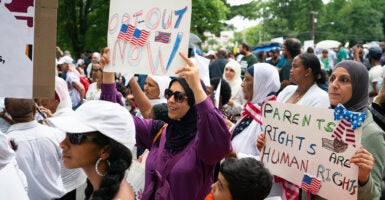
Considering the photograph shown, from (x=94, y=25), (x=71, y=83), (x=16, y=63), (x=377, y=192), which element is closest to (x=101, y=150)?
(x=16, y=63)

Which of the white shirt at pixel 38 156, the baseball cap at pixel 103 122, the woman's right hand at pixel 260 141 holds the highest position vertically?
the baseball cap at pixel 103 122

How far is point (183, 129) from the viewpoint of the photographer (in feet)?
12.0

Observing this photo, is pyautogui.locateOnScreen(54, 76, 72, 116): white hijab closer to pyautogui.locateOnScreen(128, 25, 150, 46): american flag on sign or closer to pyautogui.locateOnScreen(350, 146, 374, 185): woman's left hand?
pyautogui.locateOnScreen(128, 25, 150, 46): american flag on sign

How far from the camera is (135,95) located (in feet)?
16.0

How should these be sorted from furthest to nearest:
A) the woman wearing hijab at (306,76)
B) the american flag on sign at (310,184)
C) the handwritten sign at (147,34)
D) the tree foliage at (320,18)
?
the tree foliage at (320,18), the woman wearing hijab at (306,76), the handwritten sign at (147,34), the american flag on sign at (310,184)

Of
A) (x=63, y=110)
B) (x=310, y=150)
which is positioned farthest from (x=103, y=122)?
(x=63, y=110)

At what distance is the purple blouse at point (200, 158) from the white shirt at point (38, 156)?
3.46 feet

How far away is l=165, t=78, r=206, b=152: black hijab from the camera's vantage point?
361cm

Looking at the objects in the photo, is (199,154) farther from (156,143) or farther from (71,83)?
(71,83)

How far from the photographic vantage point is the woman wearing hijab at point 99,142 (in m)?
2.83

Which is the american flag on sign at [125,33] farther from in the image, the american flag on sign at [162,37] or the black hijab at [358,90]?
the black hijab at [358,90]

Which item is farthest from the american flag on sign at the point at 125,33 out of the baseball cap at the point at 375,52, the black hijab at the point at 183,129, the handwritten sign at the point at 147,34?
the baseball cap at the point at 375,52

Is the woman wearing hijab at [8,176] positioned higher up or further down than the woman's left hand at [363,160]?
further down

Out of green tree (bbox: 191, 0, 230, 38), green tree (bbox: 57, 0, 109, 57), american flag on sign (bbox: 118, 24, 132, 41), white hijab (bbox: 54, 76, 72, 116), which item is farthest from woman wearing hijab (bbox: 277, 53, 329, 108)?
green tree (bbox: 191, 0, 230, 38)
